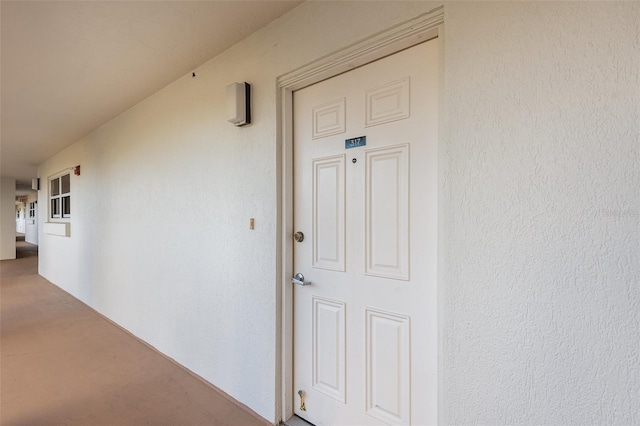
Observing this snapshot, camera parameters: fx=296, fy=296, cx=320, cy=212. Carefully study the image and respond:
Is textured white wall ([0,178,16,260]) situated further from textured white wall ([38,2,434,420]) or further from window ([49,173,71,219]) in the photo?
textured white wall ([38,2,434,420])

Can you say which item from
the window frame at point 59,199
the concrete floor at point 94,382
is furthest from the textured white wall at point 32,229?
the concrete floor at point 94,382

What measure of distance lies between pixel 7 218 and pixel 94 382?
33.1ft

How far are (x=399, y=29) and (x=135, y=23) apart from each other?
5.16 ft

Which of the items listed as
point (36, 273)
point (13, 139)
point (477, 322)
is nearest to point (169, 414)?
point (477, 322)

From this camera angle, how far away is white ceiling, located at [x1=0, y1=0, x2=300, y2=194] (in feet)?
5.46

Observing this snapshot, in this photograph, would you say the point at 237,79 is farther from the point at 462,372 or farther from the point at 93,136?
the point at 93,136

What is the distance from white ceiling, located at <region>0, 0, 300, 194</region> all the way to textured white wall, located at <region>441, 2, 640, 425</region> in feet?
4.08

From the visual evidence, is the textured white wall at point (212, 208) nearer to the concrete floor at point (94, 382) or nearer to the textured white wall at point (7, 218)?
the concrete floor at point (94, 382)

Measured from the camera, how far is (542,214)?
0.98 m

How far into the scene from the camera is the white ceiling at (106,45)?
1664 mm

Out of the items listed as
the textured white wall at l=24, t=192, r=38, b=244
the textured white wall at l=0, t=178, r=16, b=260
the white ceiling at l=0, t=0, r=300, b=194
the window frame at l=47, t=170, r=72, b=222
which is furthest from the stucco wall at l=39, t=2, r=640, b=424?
the textured white wall at l=24, t=192, r=38, b=244

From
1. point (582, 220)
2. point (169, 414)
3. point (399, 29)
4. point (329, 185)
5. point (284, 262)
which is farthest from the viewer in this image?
point (169, 414)

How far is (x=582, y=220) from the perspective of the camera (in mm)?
918

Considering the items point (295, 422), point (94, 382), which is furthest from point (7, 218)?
point (295, 422)
